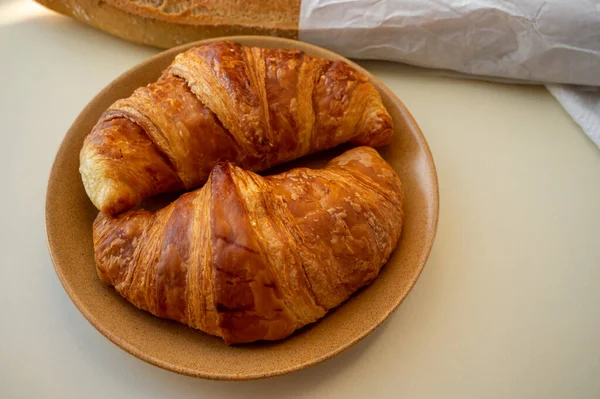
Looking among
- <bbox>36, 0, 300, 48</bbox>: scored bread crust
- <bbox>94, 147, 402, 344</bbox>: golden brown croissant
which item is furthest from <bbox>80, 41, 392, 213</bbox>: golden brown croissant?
<bbox>36, 0, 300, 48</bbox>: scored bread crust

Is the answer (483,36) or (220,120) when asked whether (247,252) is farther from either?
(483,36)

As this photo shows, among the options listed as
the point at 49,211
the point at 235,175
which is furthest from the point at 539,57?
the point at 49,211

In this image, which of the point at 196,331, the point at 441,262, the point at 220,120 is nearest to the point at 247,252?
the point at 196,331

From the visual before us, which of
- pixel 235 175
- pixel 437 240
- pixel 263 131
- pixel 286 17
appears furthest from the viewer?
pixel 286 17

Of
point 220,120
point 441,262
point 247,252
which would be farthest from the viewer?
point 441,262

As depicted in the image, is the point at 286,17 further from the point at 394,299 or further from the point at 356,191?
the point at 394,299

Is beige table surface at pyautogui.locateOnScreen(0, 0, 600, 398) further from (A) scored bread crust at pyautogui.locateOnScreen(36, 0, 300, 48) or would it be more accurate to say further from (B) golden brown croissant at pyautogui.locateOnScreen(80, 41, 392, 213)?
(B) golden brown croissant at pyautogui.locateOnScreen(80, 41, 392, 213)
